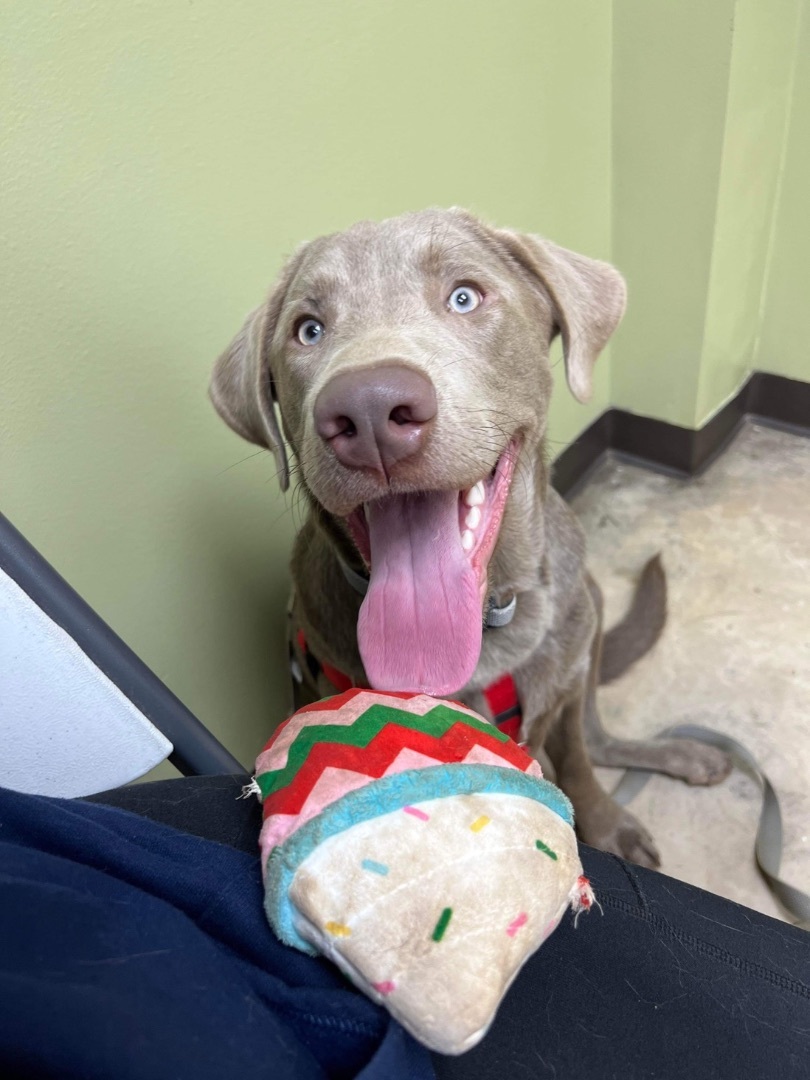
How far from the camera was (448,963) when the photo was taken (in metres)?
0.60

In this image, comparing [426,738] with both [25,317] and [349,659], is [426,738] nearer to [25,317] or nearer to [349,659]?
[349,659]

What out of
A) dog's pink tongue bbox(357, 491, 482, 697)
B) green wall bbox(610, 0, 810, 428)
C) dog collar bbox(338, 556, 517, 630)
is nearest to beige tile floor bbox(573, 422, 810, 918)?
green wall bbox(610, 0, 810, 428)

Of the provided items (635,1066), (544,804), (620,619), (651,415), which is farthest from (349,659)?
(651,415)

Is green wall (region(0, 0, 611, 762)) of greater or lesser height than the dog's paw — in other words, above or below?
above

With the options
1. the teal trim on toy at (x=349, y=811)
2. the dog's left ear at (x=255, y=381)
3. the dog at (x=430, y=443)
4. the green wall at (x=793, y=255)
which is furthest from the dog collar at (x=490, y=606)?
the green wall at (x=793, y=255)

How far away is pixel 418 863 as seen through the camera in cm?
65

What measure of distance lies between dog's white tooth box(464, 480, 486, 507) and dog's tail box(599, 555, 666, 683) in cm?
95

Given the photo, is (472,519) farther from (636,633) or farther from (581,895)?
(636,633)

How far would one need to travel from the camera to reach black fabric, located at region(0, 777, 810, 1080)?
1.89ft

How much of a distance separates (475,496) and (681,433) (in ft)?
5.21

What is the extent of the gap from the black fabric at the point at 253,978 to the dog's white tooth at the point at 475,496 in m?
0.52

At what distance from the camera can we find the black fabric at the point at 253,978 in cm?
58

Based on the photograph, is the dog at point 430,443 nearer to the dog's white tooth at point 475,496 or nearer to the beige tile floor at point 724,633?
the dog's white tooth at point 475,496

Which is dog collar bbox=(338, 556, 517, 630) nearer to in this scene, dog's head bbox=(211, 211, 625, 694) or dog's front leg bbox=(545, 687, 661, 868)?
dog's head bbox=(211, 211, 625, 694)
